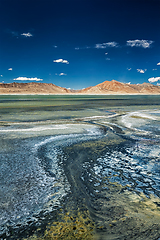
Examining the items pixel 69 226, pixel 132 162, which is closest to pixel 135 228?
pixel 69 226

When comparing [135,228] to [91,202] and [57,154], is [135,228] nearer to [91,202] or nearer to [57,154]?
[91,202]

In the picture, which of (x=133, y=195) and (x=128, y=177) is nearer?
(x=133, y=195)

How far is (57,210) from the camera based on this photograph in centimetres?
308

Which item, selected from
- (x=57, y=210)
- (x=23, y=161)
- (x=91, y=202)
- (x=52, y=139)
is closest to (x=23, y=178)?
(x=23, y=161)

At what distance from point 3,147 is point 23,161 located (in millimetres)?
1860

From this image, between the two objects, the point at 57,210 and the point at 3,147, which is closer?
the point at 57,210

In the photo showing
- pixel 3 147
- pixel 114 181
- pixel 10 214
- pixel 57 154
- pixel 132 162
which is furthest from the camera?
pixel 3 147

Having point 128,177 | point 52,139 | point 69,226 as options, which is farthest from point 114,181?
point 52,139

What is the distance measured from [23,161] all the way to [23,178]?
1143mm

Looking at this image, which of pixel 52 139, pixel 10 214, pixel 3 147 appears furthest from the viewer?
pixel 52 139

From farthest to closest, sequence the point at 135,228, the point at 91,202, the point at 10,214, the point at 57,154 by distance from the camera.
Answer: the point at 57,154 → the point at 91,202 → the point at 10,214 → the point at 135,228

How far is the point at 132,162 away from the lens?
514 centimetres

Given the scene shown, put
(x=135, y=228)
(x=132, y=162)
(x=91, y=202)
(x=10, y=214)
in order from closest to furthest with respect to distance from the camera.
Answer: (x=135, y=228) → (x=10, y=214) → (x=91, y=202) → (x=132, y=162)

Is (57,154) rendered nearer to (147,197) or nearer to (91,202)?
(91,202)
